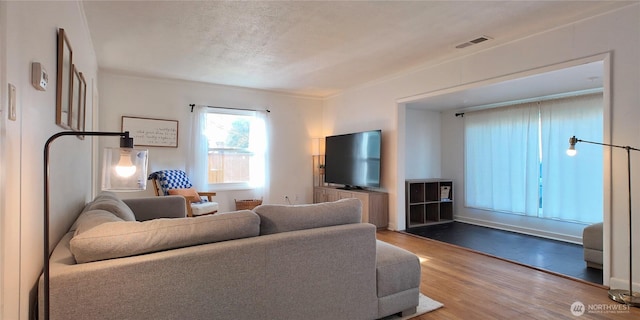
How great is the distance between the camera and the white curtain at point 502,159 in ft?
16.1

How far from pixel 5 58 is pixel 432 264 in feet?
11.5

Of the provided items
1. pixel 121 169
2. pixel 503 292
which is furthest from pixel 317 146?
pixel 121 169

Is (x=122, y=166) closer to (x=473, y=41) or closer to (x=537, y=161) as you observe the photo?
(x=473, y=41)

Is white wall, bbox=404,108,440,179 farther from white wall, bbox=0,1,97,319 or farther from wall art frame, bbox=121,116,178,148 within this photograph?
white wall, bbox=0,1,97,319

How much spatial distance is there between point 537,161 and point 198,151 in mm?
5178

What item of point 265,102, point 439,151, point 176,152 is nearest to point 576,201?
point 439,151

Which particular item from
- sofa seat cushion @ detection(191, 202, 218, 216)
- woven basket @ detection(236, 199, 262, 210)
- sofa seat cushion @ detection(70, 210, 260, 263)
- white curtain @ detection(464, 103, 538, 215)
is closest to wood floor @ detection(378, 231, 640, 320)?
sofa seat cushion @ detection(70, 210, 260, 263)

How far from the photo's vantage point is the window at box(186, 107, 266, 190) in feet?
17.8

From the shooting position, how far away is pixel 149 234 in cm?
151

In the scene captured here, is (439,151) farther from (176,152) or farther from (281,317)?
(281,317)

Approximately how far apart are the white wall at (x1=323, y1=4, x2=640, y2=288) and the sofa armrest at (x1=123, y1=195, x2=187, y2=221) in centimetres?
303

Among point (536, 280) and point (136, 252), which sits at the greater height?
point (136, 252)

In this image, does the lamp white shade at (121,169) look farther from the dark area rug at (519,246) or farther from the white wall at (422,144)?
the white wall at (422,144)

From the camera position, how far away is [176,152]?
5320mm
